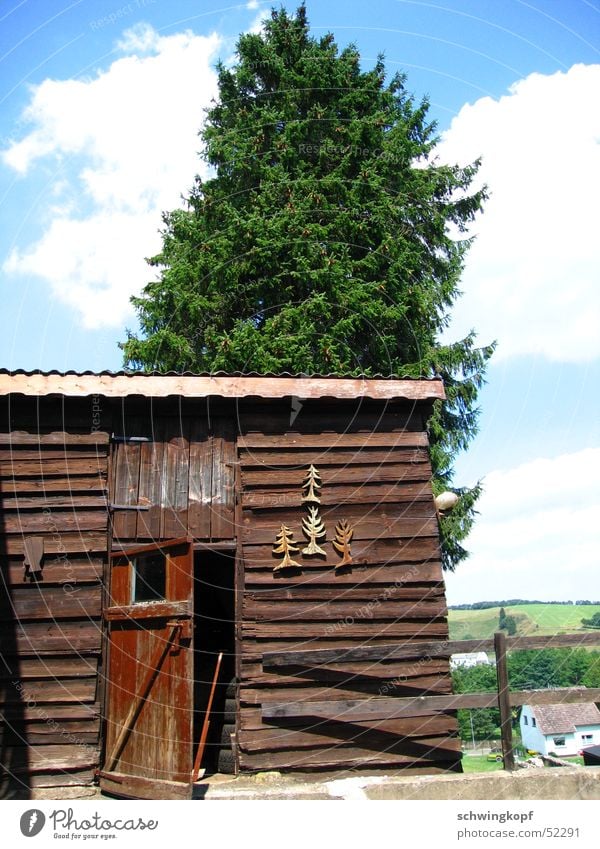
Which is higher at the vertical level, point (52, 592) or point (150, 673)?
point (52, 592)

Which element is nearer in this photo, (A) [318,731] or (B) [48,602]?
(A) [318,731]

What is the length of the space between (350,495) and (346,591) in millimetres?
1204

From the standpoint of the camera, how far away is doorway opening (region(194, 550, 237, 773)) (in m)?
10.5

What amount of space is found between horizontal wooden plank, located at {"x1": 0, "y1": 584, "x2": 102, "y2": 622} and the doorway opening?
77.2 inches

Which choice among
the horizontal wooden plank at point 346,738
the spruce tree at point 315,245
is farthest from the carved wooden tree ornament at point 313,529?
the spruce tree at point 315,245

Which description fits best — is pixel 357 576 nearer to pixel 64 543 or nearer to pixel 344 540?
pixel 344 540

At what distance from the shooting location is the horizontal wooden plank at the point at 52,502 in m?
8.75

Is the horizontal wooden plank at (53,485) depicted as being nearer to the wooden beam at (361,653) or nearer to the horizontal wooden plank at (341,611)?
the horizontal wooden plank at (341,611)

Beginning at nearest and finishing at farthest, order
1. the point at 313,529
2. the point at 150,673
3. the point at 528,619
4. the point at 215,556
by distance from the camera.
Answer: the point at 150,673, the point at 313,529, the point at 215,556, the point at 528,619

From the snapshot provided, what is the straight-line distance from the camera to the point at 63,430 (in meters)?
9.06

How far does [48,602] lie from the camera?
8.45 meters

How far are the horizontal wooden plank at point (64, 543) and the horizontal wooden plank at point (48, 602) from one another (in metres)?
0.43

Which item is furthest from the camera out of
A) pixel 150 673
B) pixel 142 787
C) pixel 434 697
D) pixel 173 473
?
pixel 173 473

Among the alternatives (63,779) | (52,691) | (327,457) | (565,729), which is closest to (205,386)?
(327,457)
